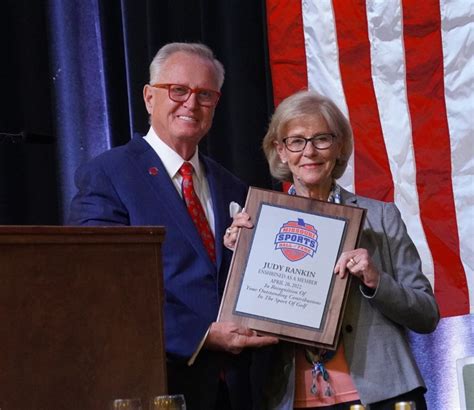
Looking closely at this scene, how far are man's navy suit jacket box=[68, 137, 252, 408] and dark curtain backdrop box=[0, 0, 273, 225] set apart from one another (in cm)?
106

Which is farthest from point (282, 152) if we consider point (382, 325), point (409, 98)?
point (409, 98)

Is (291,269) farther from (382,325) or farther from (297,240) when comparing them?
(382,325)

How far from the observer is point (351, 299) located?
3.09 metres

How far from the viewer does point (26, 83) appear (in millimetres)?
4289

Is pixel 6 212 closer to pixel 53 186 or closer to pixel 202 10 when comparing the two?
pixel 53 186

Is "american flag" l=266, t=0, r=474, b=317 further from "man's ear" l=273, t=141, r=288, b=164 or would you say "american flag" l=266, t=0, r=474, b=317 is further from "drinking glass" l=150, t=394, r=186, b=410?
"drinking glass" l=150, t=394, r=186, b=410

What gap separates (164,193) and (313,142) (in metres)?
0.45

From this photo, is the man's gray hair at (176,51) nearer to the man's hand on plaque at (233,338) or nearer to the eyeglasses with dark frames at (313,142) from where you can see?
the eyeglasses with dark frames at (313,142)

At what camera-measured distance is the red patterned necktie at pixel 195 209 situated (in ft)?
10.5

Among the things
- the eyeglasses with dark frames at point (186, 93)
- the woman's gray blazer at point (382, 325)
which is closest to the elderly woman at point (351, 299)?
the woman's gray blazer at point (382, 325)

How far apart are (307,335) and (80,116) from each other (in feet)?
6.23

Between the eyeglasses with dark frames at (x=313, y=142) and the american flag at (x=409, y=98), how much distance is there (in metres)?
0.90

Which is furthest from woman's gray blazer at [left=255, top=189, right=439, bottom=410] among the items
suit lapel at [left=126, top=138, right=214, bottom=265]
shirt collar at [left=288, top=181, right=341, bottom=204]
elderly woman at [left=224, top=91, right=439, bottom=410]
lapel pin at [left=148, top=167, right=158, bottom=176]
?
lapel pin at [left=148, top=167, right=158, bottom=176]

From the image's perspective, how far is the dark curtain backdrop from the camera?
4.25m
